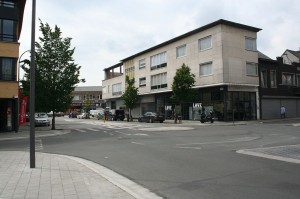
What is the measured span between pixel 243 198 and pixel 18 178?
5.30 m

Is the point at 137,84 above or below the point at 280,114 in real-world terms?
above

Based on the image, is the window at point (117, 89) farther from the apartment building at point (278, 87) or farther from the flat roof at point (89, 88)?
the flat roof at point (89, 88)

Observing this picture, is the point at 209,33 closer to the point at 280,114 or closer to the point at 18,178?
the point at 280,114

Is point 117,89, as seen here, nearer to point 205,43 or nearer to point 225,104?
point 205,43

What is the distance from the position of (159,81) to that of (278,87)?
17551mm

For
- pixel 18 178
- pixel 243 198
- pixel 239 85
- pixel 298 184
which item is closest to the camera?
pixel 243 198

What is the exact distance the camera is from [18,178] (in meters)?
8.06

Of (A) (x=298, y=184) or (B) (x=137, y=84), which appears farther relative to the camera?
(B) (x=137, y=84)

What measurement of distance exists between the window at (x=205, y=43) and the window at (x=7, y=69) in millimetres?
23361

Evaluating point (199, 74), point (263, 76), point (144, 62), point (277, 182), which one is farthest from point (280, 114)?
point (277, 182)

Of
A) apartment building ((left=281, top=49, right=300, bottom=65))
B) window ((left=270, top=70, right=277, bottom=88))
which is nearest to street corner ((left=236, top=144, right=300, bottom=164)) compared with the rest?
window ((left=270, top=70, right=277, bottom=88))

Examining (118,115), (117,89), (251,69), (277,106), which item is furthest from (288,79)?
(117,89)

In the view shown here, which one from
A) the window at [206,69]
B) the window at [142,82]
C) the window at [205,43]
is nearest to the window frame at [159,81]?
the window at [142,82]

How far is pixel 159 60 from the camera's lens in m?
52.2
